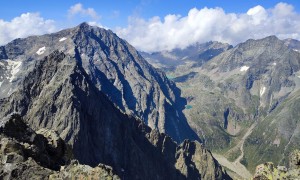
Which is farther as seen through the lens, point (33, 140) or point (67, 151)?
point (67, 151)

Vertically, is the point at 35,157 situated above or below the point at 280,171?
above

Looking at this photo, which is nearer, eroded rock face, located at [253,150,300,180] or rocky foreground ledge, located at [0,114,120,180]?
rocky foreground ledge, located at [0,114,120,180]

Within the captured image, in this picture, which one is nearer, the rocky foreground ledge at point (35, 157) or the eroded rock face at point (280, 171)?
the rocky foreground ledge at point (35, 157)

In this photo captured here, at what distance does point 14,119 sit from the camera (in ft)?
145

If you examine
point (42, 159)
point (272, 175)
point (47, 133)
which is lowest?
point (272, 175)

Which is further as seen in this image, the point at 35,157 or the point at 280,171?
the point at 35,157

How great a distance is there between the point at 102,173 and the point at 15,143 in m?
9.00

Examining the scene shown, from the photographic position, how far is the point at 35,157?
129 feet

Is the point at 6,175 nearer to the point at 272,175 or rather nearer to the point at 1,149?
the point at 1,149

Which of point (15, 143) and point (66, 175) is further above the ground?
point (15, 143)

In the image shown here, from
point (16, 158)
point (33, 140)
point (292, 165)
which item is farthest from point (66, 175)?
point (292, 165)

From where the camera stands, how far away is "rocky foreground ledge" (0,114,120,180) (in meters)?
34.2

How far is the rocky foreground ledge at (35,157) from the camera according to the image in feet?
112

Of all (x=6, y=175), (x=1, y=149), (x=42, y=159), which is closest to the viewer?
(x=6, y=175)
